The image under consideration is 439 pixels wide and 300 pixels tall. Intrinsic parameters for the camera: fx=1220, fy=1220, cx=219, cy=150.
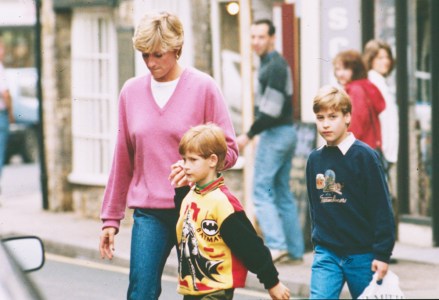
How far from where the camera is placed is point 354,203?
5.83 m

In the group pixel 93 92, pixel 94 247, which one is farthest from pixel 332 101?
pixel 93 92

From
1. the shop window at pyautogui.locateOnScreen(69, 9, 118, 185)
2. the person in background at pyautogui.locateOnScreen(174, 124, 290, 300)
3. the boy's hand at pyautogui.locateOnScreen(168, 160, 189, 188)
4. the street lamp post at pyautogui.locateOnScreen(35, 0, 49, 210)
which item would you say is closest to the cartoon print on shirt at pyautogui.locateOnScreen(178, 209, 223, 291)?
the person in background at pyautogui.locateOnScreen(174, 124, 290, 300)

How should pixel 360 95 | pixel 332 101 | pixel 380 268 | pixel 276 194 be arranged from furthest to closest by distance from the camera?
pixel 276 194 → pixel 360 95 → pixel 332 101 → pixel 380 268

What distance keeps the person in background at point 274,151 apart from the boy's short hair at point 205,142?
418 cm

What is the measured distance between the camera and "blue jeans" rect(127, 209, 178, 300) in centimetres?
558

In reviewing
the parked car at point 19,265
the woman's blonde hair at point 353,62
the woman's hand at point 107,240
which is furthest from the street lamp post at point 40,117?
the parked car at point 19,265

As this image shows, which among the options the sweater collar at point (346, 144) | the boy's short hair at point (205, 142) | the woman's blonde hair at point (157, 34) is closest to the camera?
the boy's short hair at point (205, 142)

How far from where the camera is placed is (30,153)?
72.2 feet

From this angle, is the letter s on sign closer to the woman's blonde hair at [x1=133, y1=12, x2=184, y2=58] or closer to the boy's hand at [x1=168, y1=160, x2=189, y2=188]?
the woman's blonde hair at [x1=133, y1=12, x2=184, y2=58]

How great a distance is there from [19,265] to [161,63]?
1952 mm

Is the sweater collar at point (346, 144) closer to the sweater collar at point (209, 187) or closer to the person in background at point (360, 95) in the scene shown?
the sweater collar at point (209, 187)

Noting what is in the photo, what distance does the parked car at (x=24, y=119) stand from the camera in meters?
21.9

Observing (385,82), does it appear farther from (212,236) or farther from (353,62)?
(212,236)

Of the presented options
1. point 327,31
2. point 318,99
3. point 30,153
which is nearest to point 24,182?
point 30,153
